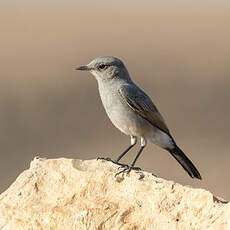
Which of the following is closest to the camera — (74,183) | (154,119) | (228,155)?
(74,183)

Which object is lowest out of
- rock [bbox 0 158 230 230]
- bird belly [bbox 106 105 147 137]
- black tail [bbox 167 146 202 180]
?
black tail [bbox 167 146 202 180]

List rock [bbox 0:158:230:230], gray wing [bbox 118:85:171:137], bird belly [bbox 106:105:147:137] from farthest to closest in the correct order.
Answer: gray wing [bbox 118:85:171:137]
bird belly [bbox 106:105:147:137]
rock [bbox 0:158:230:230]

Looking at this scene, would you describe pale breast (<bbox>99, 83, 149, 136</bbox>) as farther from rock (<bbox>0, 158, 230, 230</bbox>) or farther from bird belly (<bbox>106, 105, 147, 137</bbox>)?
rock (<bbox>0, 158, 230, 230</bbox>)

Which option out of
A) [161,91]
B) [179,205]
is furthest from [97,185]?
[161,91]

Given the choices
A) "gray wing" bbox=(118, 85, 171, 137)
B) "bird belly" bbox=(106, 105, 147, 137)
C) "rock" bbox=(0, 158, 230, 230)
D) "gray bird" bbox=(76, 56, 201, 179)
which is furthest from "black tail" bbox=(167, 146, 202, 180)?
"rock" bbox=(0, 158, 230, 230)

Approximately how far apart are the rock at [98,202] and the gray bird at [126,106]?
226cm

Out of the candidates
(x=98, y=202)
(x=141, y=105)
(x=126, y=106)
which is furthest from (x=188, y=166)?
(x=98, y=202)

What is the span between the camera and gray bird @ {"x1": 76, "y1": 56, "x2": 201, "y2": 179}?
30.6 feet

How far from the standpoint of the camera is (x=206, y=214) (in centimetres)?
574

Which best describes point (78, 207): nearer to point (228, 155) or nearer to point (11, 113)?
point (228, 155)

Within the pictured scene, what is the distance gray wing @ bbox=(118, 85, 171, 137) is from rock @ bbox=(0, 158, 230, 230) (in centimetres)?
240

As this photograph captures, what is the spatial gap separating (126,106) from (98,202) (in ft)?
10.4

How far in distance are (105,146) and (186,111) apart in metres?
3.71

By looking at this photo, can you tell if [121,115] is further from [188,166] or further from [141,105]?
[188,166]
